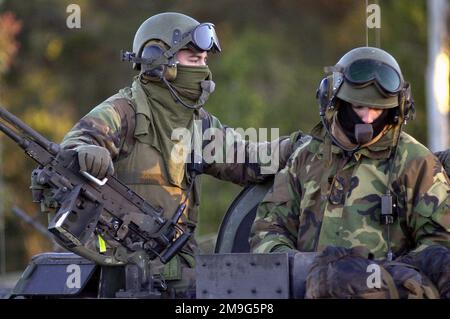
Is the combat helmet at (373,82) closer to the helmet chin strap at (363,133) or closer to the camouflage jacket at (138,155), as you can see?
the helmet chin strap at (363,133)

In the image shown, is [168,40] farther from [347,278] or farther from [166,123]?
[347,278]

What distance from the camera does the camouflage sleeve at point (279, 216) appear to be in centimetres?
755

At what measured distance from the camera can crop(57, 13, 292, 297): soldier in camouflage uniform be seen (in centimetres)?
836

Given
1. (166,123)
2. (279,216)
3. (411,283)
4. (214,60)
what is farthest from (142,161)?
(214,60)

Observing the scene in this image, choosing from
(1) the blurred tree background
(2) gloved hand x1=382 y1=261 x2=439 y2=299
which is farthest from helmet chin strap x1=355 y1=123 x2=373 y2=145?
(1) the blurred tree background

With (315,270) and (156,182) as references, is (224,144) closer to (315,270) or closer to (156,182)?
(156,182)

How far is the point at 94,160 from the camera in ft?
25.1

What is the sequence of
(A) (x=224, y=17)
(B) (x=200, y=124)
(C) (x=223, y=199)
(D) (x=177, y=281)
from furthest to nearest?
(A) (x=224, y=17) → (C) (x=223, y=199) → (B) (x=200, y=124) → (D) (x=177, y=281)

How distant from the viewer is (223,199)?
22.6 meters

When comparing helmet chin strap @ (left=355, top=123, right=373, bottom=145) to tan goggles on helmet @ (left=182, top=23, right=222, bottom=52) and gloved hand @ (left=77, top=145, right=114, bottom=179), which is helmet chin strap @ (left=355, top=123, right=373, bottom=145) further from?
tan goggles on helmet @ (left=182, top=23, right=222, bottom=52)

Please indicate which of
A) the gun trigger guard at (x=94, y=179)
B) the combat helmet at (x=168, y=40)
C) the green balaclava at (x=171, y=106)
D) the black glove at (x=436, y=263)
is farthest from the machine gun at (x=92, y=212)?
the black glove at (x=436, y=263)

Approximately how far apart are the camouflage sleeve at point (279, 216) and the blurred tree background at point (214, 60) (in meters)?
14.1

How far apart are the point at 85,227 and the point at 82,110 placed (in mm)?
20751

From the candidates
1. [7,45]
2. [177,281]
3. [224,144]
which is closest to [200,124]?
[224,144]
